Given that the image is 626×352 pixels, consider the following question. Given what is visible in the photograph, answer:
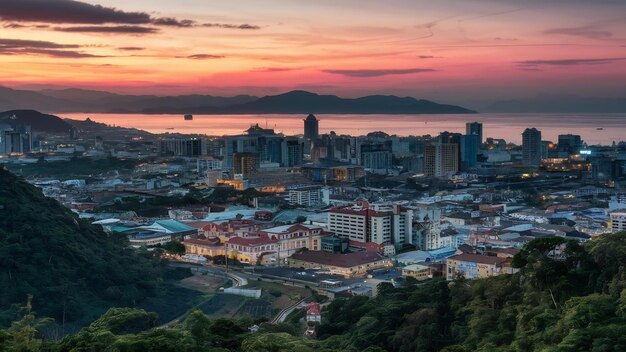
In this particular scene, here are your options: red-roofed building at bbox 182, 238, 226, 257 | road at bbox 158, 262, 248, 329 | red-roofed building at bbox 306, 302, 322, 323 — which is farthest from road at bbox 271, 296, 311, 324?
red-roofed building at bbox 182, 238, 226, 257

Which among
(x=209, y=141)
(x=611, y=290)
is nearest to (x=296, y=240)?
(x=611, y=290)

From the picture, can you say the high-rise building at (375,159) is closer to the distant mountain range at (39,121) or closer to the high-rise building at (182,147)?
the high-rise building at (182,147)

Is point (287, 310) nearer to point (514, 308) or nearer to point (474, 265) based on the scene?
point (474, 265)

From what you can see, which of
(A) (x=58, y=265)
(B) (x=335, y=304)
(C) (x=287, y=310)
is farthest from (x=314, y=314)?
(A) (x=58, y=265)

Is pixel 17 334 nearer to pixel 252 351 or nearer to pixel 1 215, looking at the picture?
pixel 252 351

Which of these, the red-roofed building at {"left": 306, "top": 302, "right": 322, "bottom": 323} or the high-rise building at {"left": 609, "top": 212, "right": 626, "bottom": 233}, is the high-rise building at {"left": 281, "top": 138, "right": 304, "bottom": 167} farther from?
the red-roofed building at {"left": 306, "top": 302, "right": 322, "bottom": 323}

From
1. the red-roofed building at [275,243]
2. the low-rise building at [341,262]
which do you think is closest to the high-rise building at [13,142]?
the red-roofed building at [275,243]
